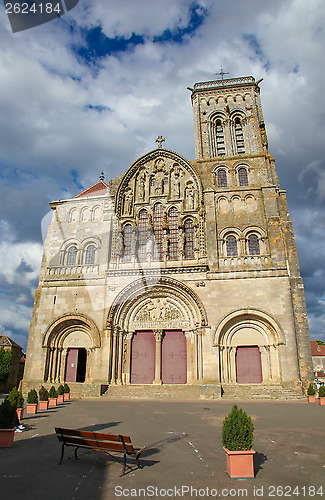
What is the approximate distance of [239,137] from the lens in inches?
1128

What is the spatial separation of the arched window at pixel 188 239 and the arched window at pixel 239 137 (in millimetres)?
8132

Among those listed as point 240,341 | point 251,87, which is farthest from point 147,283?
point 251,87

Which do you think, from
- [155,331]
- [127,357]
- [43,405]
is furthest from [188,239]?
[43,405]

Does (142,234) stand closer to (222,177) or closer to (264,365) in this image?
(222,177)

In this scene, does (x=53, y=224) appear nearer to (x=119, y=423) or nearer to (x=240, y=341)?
(x=240, y=341)

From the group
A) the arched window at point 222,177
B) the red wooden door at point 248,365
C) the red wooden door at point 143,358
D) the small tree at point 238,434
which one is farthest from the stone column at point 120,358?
the small tree at point 238,434

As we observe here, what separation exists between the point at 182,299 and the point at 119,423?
1195 centimetres

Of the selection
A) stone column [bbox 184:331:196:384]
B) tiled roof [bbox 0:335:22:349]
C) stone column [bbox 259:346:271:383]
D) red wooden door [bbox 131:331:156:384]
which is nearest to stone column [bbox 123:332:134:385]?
red wooden door [bbox 131:331:156:384]

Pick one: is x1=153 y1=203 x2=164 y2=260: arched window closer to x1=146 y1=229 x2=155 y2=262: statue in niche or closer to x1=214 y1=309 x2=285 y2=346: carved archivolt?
x1=146 y1=229 x2=155 y2=262: statue in niche

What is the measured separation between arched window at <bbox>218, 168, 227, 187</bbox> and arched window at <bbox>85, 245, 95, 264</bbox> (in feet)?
36.6

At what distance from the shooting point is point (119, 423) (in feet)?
38.7

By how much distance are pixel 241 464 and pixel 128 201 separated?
22.4 meters

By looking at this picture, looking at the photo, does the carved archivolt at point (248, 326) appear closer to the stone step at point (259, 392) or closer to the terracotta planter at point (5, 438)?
the stone step at point (259, 392)

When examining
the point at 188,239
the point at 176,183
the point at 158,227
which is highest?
the point at 176,183
